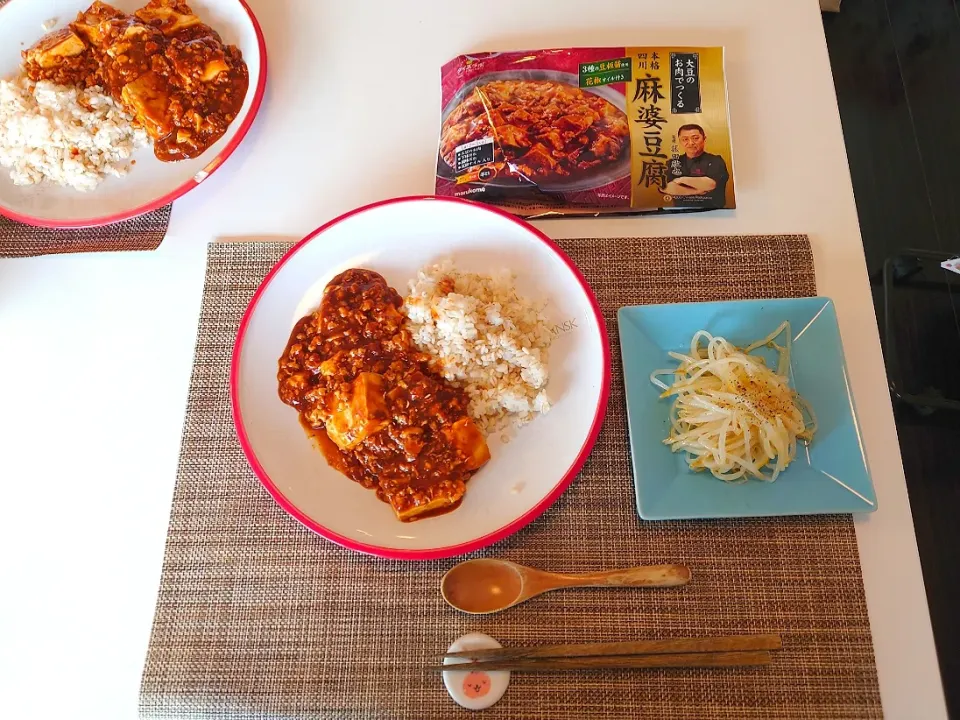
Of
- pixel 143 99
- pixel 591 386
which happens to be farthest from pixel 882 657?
pixel 143 99

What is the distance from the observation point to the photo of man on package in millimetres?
1513

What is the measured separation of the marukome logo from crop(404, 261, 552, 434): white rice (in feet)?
0.07

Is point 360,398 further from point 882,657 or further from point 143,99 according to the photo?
point 882,657

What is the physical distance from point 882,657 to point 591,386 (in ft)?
2.44

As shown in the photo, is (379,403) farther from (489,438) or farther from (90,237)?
(90,237)

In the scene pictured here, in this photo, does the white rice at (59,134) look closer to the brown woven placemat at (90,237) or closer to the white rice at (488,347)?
Result: the brown woven placemat at (90,237)

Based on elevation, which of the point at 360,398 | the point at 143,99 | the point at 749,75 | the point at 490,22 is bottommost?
the point at 360,398

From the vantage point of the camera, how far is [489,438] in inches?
52.9

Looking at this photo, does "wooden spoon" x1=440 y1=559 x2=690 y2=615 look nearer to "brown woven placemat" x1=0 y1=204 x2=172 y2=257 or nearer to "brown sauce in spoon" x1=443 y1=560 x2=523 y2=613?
"brown sauce in spoon" x1=443 y1=560 x2=523 y2=613

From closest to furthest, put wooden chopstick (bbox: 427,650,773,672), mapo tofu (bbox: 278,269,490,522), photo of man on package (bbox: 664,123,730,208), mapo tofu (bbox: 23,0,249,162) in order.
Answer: wooden chopstick (bbox: 427,650,773,672) < mapo tofu (bbox: 278,269,490,522) < photo of man on package (bbox: 664,123,730,208) < mapo tofu (bbox: 23,0,249,162)

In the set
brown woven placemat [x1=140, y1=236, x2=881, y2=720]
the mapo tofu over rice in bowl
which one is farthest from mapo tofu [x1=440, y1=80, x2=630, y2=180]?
brown woven placemat [x1=140, y1=236, x2=881, y2=720]

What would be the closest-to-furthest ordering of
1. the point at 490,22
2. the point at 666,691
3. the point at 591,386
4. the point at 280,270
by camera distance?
the point at 666,691 < the point at 591,386 < the point at 280,270 < the point at 490,22

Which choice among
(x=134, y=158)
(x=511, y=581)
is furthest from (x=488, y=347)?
(x=134, y=158)

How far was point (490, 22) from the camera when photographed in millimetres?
1819
